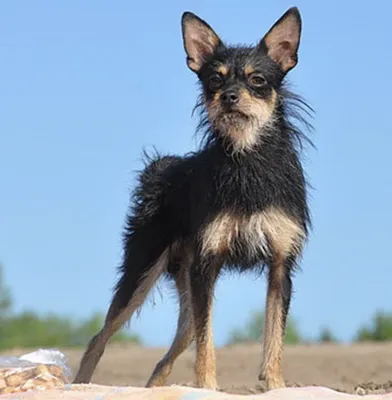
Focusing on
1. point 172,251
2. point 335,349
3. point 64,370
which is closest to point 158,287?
point 172,251

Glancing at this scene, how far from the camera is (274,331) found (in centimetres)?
890

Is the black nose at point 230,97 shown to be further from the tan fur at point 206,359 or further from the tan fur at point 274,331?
the tan fur at point 206,359

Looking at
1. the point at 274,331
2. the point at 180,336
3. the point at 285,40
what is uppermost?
the point at 285,40

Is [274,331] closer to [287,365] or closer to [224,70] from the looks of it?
[224,70]

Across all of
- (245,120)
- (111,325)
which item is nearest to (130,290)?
(111,325)

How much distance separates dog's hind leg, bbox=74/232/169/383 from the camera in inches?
403

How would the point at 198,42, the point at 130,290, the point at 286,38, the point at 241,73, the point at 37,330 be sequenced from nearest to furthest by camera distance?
the point at 241,73
the point at 286,38
the point at 198,42
the point at 130,290
the point at 37,330

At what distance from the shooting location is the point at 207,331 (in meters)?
8.87

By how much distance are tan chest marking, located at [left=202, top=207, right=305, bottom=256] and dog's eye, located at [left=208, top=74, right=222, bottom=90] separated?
0.93 metres

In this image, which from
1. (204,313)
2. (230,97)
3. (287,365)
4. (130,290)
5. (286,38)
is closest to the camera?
(230,97)

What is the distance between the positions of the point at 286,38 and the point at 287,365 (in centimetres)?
650

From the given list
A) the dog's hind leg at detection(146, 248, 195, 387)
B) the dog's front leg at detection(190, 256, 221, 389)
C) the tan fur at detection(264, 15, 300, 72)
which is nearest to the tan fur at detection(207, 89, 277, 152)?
the tan fur at detection(264, 15, 300, 72)

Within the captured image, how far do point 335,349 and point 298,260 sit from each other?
7058 millimetres

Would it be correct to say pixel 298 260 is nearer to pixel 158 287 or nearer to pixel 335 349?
pixel 158 287
